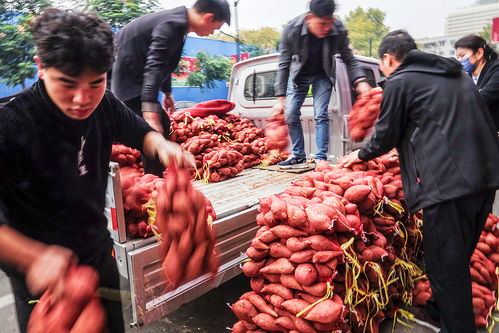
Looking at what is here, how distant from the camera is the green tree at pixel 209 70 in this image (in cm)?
1306

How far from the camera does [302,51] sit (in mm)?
4039

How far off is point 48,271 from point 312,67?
3.62 metres

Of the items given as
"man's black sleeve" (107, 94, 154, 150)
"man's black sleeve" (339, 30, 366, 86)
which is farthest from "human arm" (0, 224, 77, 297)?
"man's black sleeve" (339, 30, 366, 86)

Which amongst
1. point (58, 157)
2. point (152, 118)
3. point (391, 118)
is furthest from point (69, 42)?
point (391, 118)

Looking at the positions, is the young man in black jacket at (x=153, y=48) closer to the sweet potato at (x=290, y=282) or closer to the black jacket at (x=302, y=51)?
the black jacket at (x=302, y=51)

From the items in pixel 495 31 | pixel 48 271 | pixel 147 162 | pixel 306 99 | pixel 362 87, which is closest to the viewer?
pixel 48 271

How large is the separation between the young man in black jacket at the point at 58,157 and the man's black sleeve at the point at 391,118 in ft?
4.66

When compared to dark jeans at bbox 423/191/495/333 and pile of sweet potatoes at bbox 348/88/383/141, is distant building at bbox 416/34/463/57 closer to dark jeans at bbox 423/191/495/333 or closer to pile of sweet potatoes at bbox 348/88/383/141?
pile of sweet potatoes at bbox 348/88/383/141

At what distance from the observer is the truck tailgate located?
84.8 inches

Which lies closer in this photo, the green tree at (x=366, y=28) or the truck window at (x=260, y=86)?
the truck window at (x=260, y=86)

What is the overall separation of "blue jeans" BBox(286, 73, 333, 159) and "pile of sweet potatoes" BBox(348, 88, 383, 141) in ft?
2.74

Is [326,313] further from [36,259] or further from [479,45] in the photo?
[479,45]

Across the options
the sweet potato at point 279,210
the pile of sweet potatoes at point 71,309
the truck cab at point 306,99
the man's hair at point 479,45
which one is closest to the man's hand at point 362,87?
the truck cab at point 306,99

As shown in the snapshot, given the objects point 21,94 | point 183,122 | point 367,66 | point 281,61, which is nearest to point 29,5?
point 183,122
